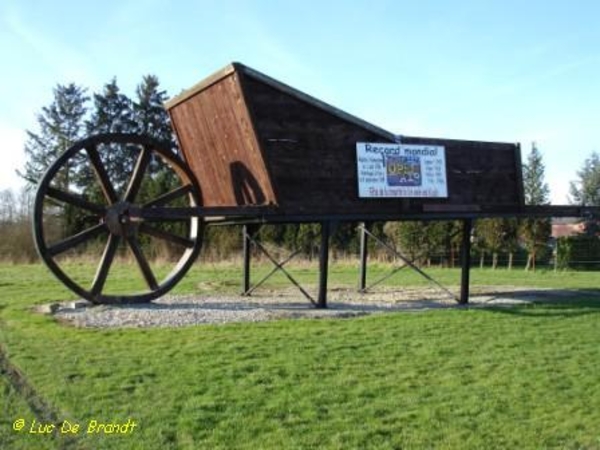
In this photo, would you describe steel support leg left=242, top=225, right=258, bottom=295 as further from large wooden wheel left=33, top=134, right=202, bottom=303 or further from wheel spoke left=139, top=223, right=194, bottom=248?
wheel spoke left=139, top=223, right=194, bottom=248

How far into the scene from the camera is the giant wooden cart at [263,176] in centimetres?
1349

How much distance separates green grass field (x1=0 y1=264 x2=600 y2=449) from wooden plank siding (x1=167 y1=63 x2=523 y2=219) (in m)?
2.97

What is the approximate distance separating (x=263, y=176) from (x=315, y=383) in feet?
21.1

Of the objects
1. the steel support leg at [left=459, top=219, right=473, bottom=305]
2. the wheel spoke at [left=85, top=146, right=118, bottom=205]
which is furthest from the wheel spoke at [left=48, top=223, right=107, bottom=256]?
the steel support leg at [left=459, top=219, right=473, bottom=305]

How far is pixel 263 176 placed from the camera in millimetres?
13766

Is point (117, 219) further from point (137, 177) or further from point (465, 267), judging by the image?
point (465, 267)

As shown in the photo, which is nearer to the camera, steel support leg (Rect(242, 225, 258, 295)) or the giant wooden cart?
the giant wooden cart

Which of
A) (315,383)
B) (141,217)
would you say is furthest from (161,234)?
(315,383)

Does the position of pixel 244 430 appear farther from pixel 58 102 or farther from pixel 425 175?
pixel 58 102

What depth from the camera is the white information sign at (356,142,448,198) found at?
14.5 metres

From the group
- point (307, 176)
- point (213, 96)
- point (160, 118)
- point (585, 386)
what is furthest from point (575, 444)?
point (160, 118)

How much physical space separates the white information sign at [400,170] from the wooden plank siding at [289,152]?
150mm

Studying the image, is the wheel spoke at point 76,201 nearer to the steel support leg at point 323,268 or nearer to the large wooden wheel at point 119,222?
the large wooden wheel at point 119,222

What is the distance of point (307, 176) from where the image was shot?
552 inches
